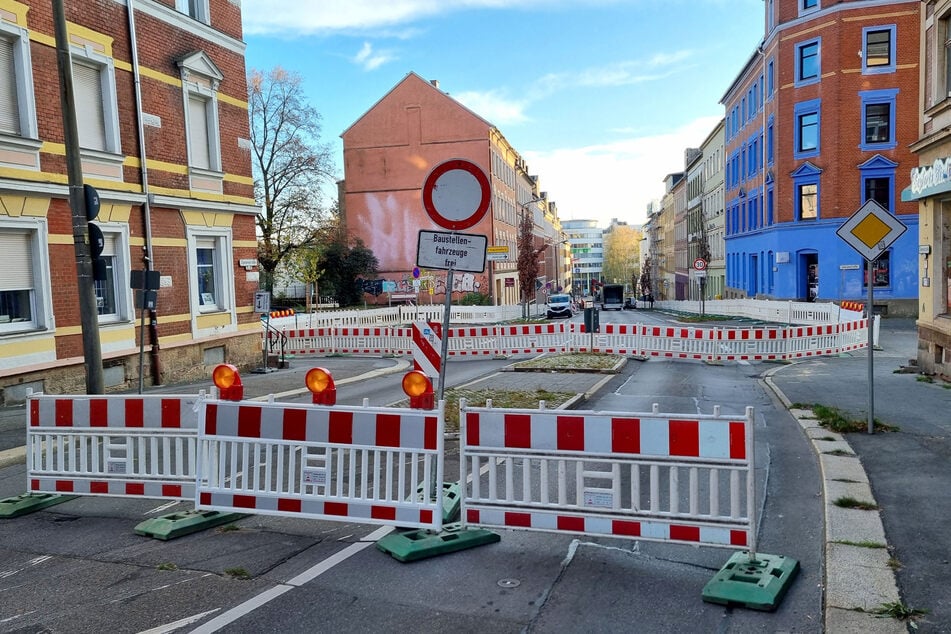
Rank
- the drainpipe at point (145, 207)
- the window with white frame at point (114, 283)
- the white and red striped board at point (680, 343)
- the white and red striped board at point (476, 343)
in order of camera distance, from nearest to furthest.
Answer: the window with white frame at point (114, 283) < the drainpipe at point (145, 207) < the white and red striped board at point (680, 343) < the white and red striped board at point (476, 343)

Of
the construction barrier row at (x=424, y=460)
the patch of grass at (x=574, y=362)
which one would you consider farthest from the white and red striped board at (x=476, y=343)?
the construction barrier row at (x=424, y=460)

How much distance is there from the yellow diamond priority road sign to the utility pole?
33.2ft

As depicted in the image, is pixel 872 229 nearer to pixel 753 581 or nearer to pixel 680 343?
pixel 753 581

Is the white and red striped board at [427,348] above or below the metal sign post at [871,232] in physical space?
below

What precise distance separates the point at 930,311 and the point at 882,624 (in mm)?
12975

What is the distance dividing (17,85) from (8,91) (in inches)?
8.2

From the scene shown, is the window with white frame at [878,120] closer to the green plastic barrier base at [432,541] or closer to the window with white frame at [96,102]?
the window with white frame at [96,102]

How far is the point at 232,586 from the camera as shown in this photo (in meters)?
4.75

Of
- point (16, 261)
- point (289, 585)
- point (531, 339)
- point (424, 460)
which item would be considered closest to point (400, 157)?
point (531, 339)

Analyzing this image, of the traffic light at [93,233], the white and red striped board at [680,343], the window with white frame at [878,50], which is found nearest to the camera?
the traffic light at [93,233]

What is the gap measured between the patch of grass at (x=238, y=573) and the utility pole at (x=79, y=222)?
651 cm

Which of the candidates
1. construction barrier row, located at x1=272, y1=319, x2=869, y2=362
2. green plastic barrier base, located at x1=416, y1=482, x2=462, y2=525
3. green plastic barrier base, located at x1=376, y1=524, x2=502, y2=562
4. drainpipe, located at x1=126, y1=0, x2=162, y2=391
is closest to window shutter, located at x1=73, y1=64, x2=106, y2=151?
drainpipe, located at x1=126, y1=0, x2=162, y2=391

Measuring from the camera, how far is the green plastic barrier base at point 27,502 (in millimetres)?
6617

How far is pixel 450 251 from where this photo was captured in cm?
645
